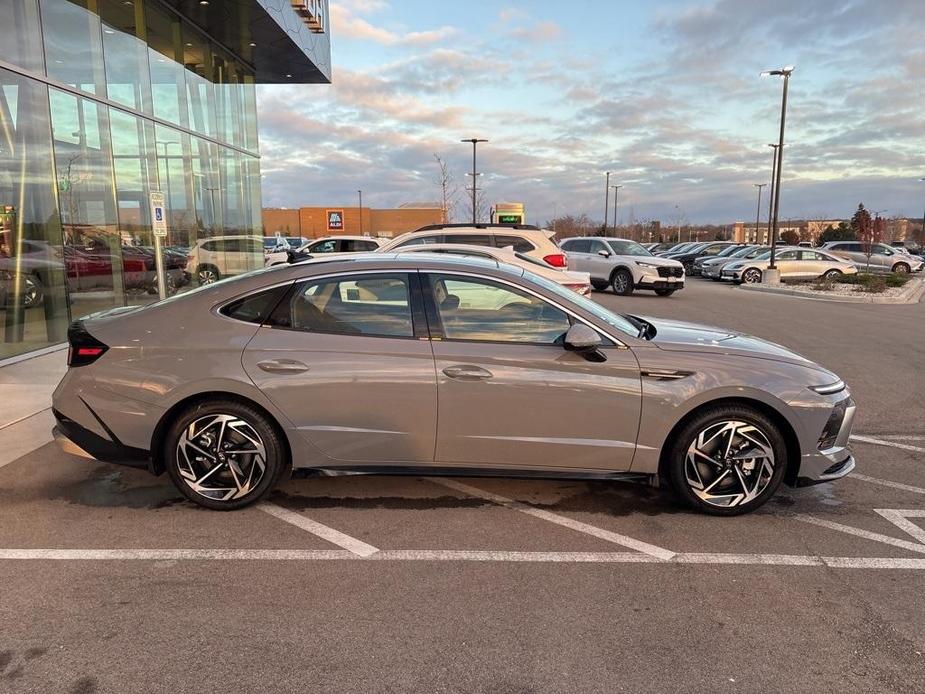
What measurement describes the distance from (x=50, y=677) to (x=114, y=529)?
1.41 meters

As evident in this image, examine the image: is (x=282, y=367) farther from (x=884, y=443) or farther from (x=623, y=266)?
(x=623, y=266)

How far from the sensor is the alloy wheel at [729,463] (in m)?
3.93

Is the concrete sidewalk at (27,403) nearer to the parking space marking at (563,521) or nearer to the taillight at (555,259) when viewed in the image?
the parking space marking at (563,521)

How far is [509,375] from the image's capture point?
3.86m

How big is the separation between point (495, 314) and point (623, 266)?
634 inches

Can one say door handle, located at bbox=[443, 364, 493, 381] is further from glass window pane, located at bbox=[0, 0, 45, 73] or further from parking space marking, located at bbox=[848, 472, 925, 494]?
glass window pane, located at bbox=[0, 0, 45, 73]

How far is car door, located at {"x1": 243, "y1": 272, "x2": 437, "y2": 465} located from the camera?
12.8 feet

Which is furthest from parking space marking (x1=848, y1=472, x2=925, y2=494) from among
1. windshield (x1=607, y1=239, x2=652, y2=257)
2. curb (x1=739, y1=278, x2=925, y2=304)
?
curb (x1=739, y1=278, x2=925, y2=304)

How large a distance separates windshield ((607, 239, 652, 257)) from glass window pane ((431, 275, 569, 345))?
1659cm

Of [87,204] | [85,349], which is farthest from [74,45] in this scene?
[85,349]

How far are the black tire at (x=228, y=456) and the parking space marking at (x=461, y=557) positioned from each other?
517 mm

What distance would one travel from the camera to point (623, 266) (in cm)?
1928

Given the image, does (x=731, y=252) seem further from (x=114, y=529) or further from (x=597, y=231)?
(x=597, y=231)

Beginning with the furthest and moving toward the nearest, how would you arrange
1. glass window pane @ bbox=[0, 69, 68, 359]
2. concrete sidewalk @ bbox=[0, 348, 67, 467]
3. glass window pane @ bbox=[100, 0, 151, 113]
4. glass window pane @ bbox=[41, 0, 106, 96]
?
glass window pane @ bbox=[100, 0, 151, 113] → glass window pane @ bbox=[41, 0, 106, 96] → glass window pane @ bbox=[0, 69, 68, 359] → concrete sidewalk @ bbox=[0, 348, 67, 467]
